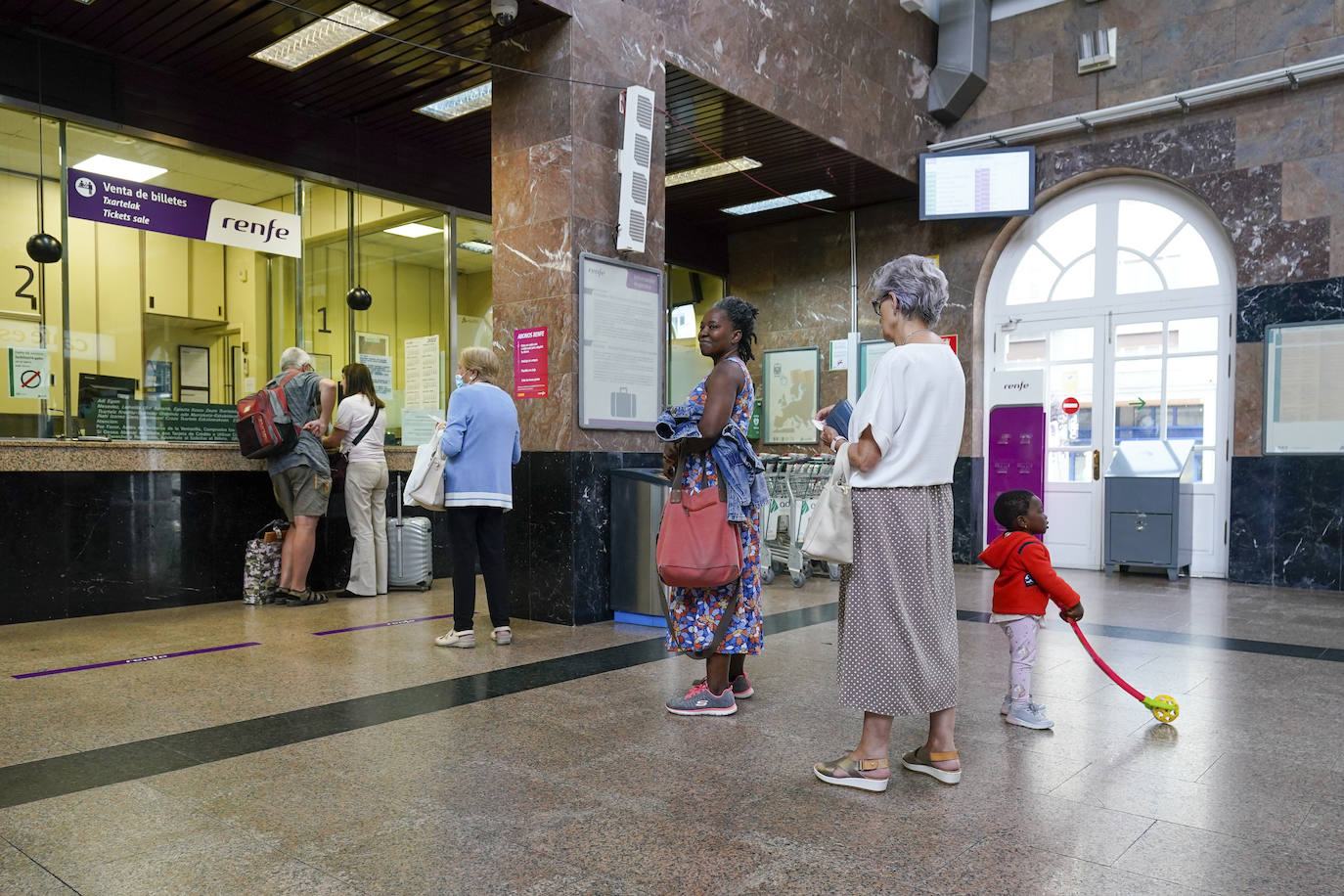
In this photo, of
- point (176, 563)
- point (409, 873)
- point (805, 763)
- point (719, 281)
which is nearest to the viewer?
point (409, 873)

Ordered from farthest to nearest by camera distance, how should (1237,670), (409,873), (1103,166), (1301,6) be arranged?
(1103,166) < (1301,6) < (1237,670) < (409,873)

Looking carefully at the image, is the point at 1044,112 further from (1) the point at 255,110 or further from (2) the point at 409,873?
(2) the point at 409,873

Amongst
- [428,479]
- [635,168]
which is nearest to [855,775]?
[428,479]

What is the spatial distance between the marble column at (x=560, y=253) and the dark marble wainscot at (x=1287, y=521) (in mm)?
5468

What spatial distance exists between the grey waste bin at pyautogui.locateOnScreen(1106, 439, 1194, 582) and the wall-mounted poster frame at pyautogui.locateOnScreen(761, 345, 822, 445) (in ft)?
10.7

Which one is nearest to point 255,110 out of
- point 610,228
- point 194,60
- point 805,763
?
point 194,60

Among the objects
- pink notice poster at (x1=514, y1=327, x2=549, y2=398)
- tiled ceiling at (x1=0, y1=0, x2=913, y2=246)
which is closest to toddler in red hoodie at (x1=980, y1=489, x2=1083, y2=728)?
pink notice poster at (x1=514, y1=327, x2=549, y2=398)

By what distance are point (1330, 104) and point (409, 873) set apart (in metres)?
8.92

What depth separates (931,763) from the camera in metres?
2.91

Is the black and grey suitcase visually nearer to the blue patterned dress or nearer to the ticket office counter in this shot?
the ticket office counter

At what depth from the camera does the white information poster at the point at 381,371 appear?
7.96 metres

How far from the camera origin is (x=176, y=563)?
6.37 metres

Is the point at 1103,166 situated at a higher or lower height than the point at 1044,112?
lower

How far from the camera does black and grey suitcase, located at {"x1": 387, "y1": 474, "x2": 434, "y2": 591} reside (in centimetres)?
719
